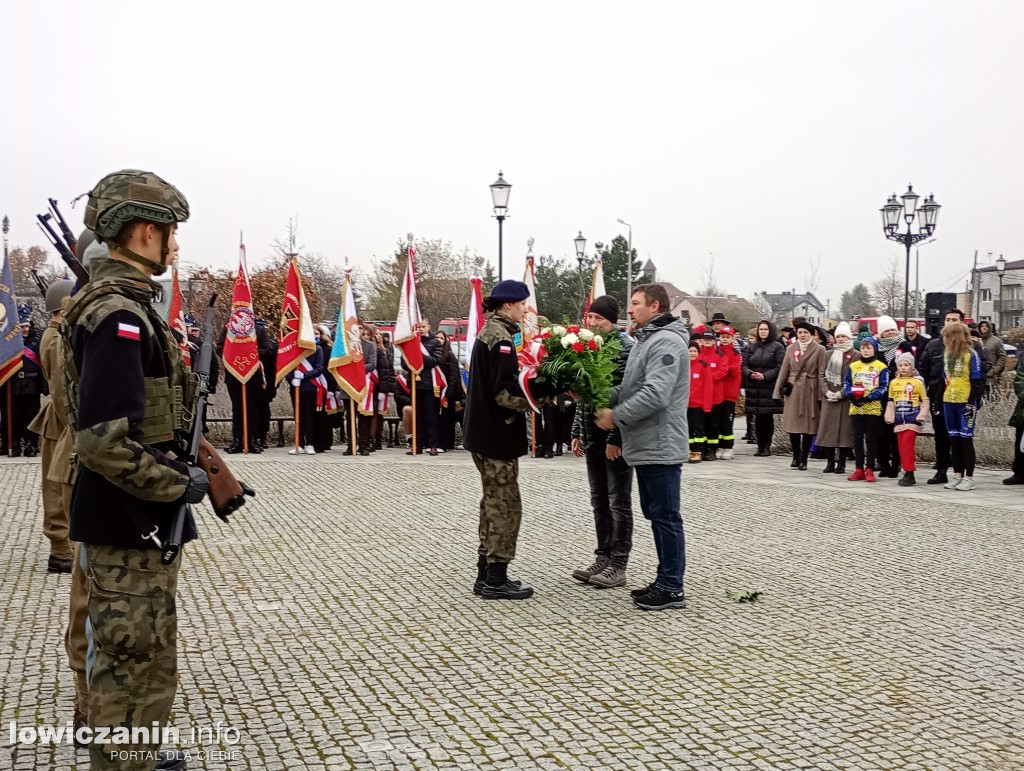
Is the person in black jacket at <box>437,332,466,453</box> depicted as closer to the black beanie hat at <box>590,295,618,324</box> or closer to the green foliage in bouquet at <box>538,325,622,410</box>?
the black beanie hat at <box>590,295,618,324</box>

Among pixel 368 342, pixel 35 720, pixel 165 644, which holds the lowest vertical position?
pixel 35 720

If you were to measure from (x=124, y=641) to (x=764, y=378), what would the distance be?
47.9 ft

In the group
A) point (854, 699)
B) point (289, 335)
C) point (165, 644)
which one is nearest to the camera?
point (165, 644)

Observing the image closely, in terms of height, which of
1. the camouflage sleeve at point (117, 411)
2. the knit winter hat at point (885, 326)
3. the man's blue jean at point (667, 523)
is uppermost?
the knit winter hat at point (885, 326)

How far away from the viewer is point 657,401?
23.2 ft

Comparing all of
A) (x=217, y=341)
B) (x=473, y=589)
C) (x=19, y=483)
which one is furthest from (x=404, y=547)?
(x=217, y=341)

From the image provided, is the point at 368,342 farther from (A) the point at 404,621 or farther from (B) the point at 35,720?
(B) the point at 35,720

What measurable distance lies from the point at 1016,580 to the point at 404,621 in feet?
15.7

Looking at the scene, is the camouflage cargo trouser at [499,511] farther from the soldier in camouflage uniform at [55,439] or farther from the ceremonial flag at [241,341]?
the ceremonial flag at [241,341]

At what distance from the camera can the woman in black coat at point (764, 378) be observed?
17156 millimetres

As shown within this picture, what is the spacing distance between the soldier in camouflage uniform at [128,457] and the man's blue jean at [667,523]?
396 centimetres

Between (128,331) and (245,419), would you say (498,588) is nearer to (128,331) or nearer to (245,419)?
(128,331)

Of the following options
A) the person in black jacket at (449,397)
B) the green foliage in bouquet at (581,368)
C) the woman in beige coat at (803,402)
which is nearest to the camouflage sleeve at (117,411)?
the green foliage in bouquet at (581,368)

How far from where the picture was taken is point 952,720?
5004mm
